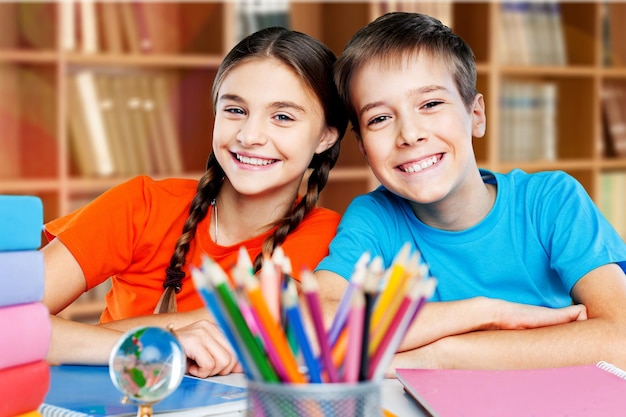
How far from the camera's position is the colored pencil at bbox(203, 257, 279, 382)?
20.2 inches

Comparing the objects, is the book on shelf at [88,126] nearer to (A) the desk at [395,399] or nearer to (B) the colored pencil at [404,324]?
(A) the desk at [395,399]

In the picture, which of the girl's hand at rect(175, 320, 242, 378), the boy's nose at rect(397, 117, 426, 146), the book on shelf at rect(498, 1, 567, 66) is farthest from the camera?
the book on shelf at rect(498, 1, 567, 66)

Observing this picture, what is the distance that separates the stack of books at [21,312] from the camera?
0.61m

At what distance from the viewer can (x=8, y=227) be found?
2.03 feet

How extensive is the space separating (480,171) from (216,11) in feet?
5.68

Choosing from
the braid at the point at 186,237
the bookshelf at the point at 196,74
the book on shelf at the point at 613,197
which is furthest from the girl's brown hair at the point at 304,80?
the book on shelf at the point at 613,197

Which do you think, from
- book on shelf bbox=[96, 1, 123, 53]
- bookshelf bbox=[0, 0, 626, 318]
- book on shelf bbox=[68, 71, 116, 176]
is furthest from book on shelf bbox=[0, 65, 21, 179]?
book on shelf bbox=[96, 1, 123, 53]

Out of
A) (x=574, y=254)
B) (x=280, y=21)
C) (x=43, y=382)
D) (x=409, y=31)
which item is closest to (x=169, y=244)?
(x=409, y=31)

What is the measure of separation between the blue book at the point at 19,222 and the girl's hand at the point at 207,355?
0.38m

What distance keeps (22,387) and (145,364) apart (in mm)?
103

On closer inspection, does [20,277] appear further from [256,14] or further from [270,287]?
[256,14]

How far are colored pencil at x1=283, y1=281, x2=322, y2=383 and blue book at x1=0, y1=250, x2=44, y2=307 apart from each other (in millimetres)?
226

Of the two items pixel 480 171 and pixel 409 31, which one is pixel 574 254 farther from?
pixel 409 31

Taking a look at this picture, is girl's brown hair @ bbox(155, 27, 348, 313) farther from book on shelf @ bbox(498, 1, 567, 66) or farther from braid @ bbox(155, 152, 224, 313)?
book on shelf @ bbox(498, 1, 567, 66)
